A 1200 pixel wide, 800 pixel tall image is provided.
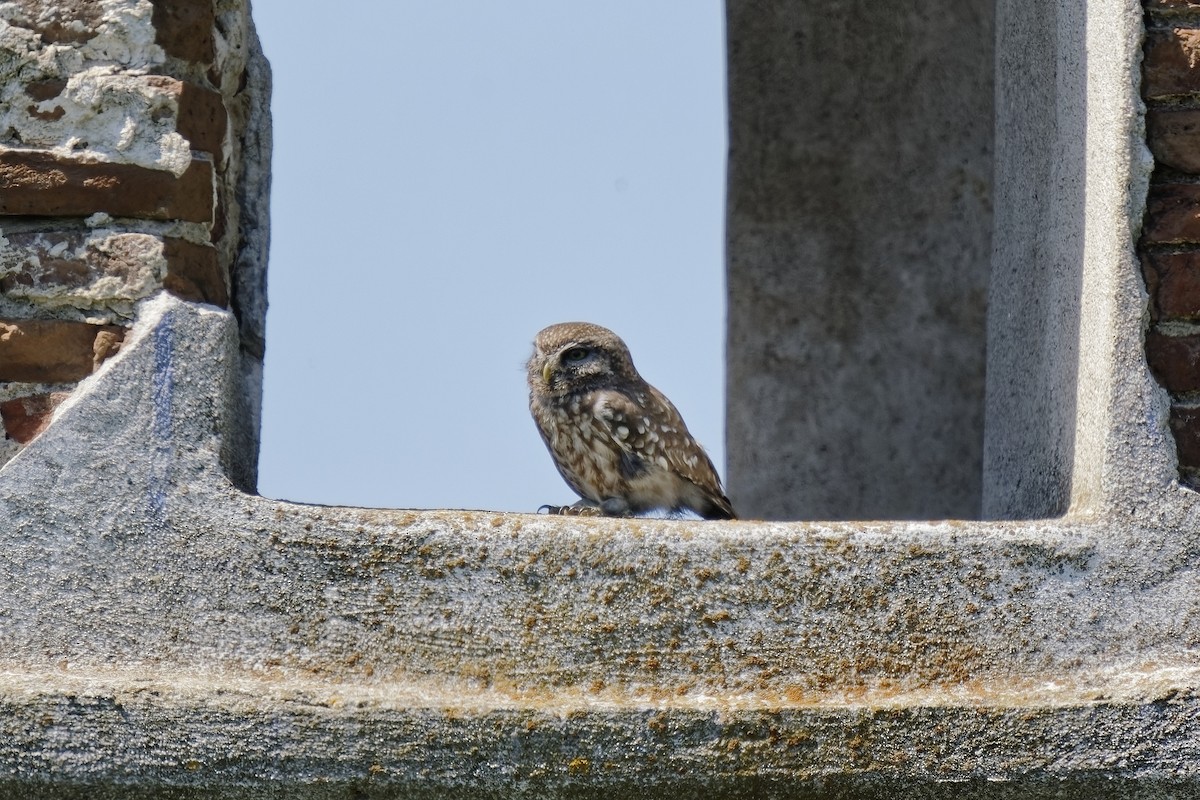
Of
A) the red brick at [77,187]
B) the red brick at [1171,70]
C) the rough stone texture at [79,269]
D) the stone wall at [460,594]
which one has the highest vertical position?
the red brick at [1171,70]

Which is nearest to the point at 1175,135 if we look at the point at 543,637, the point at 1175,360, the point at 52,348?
the point at 1175,360

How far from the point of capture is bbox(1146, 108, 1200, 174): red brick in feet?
9.50

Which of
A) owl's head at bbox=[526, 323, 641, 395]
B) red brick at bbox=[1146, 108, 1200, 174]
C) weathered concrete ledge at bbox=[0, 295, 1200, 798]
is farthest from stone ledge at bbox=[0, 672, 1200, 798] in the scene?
owl's head at bbox=[526, 323, 641, 395]

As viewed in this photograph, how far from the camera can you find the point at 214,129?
2.98m

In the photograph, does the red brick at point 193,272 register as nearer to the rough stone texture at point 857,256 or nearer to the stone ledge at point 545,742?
the stone ledge at point 545,742

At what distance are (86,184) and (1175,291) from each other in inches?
71.9

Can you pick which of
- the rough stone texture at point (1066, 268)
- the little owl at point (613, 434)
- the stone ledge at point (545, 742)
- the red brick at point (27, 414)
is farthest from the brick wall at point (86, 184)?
the little owl at point (613, 434)

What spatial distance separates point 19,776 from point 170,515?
18.3 inches

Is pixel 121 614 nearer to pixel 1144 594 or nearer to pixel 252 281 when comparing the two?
pixel 252 281

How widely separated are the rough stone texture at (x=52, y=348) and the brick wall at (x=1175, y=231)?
174 centimetres

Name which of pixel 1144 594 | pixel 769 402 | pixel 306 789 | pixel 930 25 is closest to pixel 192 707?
pixel 306 789

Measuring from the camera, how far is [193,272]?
9.57 ft

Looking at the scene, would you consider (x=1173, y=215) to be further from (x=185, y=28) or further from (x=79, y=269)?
(x=79, y=269)

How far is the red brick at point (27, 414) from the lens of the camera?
2814 mm
